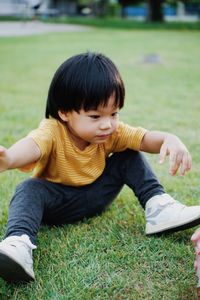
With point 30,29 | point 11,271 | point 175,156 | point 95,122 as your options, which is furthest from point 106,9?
point 11,271

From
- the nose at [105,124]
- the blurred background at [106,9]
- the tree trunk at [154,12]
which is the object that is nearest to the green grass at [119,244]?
the nose at [105,124]

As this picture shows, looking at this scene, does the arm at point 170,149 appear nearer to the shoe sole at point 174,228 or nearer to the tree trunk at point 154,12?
the shoe sole at point 174,228

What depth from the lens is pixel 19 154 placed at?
1.95 m

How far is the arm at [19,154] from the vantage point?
1838mm

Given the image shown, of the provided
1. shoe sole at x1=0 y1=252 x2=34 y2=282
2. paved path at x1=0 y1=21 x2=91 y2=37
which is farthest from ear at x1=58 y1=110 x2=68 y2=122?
paved path at x1=0 y1=21 x2=91 y2=37

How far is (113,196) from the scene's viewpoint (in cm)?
238

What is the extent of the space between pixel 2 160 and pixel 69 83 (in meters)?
0.45

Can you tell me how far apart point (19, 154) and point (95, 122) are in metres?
0.33

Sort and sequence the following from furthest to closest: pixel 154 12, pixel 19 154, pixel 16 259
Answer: pixel 154 12
pixel 19 154
pixel 16 259

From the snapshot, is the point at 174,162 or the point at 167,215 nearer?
the point at 174,162

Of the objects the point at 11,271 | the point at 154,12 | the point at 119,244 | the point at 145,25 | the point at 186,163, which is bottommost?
the point at 154,12

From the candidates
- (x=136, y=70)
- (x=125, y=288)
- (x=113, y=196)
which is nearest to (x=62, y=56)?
(x=136, y=70)

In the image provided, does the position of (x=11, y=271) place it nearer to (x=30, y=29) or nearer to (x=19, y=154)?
(x=19, y=154)

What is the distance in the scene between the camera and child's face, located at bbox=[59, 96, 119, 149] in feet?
6.73
